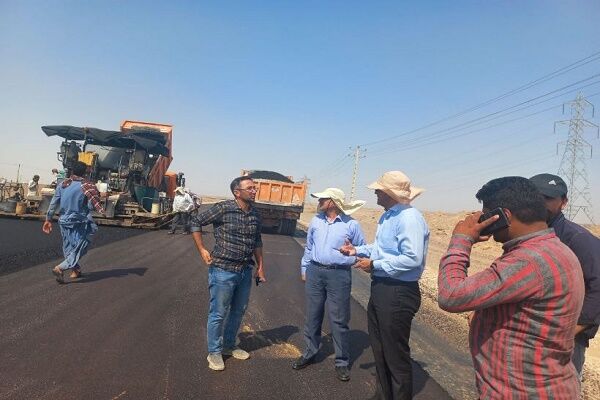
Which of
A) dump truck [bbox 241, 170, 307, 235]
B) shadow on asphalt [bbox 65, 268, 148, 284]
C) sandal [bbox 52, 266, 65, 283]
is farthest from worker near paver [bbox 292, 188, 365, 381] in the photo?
dump truck [bbox 241, 170, 307, 235]

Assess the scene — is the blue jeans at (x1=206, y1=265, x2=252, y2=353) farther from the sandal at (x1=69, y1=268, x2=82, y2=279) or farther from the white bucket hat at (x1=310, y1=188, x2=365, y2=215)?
the sandal at (x1=69, y1=268, x2=82, y2=279)

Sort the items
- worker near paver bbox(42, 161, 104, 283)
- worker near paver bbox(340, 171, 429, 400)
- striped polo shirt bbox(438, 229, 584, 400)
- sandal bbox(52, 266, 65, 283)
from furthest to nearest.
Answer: worker near paver bbox(42, 161, 104, 283) < sandal bbox(52, 266, 65, 283) < worker near paver bbox(340, 171, 429, 400) < striped polo shirt bbox(438, 229, 584, 400)

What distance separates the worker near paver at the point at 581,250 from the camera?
2844 mm

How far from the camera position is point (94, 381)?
12.0 ft

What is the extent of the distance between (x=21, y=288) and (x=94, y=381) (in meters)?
3.71

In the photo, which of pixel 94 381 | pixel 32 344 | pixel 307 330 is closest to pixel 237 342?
pixel 307 330

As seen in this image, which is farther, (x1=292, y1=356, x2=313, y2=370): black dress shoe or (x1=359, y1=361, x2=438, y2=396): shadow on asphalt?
(x1=292, y1=356, x2=313, y2=370): black dress shoe

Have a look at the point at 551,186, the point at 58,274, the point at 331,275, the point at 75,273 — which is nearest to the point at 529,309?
the point at 551,186

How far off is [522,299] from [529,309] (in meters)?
0.06

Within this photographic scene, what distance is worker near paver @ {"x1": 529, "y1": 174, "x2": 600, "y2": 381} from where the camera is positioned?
284 cm

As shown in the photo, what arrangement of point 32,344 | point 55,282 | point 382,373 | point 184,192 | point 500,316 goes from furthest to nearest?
point 184,192
point 55,282
point 32,344
point 382,373
point 500,316

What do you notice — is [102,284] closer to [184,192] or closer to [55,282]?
[55,282]

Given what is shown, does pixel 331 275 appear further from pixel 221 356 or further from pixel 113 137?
pixel 113 137

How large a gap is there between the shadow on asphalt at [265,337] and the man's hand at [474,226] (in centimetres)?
354
